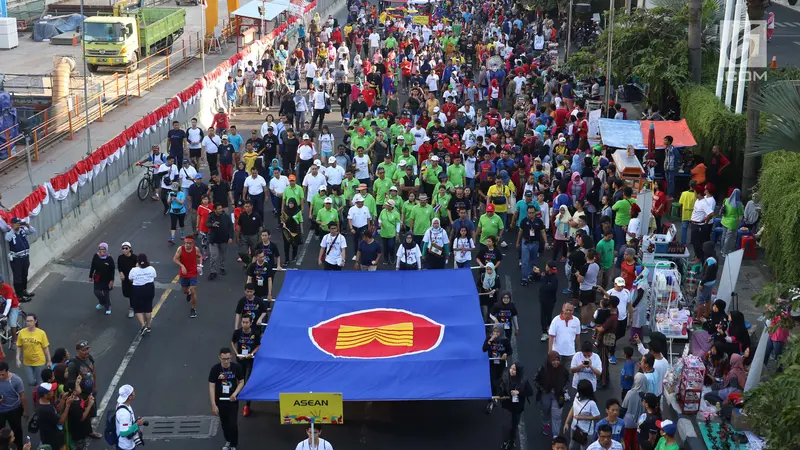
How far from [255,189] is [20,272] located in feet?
16.4

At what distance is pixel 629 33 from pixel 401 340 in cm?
1810

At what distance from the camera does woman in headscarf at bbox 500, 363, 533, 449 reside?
44.5ft

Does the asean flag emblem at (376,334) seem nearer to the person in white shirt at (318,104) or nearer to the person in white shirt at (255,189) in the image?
the person in white shirt at (255,189)

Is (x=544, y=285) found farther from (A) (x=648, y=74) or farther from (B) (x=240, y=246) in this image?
(A) (x=648, y=74)

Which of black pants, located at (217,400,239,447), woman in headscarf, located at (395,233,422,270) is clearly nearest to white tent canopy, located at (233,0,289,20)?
woman in headscarf, located at (395,233,422,270)

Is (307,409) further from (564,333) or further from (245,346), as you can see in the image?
(564,333)

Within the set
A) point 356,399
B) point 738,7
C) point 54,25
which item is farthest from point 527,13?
point 356,399

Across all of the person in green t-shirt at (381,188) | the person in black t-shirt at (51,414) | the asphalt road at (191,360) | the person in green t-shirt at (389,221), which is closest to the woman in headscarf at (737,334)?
the asphalt road at (191,360)

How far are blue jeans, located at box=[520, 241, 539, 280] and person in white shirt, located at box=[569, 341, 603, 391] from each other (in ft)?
18.0

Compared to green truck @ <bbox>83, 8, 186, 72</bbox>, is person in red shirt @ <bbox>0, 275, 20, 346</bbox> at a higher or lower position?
lower

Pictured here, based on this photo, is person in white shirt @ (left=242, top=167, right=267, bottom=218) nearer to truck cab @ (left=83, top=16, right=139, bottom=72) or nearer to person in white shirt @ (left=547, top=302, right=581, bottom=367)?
person in white shirt @ (left=547, top=302, right=581, bottom=367)

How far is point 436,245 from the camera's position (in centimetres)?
1888

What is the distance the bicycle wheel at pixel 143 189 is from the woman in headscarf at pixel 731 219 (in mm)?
13188

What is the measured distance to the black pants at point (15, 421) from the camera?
13.7 metres
